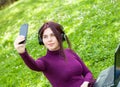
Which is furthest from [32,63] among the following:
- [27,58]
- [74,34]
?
[74,34]

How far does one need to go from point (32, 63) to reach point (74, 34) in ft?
21.8

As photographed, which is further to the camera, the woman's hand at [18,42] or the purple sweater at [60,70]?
the purple sweater at [60,70]

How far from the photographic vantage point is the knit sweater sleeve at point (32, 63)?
436cm

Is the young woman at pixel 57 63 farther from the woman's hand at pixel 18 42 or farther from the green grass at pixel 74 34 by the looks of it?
the green grass at pixel 74 34

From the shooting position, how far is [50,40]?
4.77 m

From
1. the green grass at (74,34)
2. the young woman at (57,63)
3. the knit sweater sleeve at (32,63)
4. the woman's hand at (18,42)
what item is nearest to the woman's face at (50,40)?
the young woman at (57,63)

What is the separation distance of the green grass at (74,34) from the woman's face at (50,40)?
3.32 m

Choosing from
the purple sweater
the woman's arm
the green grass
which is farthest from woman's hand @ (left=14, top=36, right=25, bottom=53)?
the green grass

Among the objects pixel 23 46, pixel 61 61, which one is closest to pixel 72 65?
pixel 61 61

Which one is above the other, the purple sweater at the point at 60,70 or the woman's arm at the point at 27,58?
the woman's arm at the point at 27,58

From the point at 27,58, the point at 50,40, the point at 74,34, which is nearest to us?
the point at 27,58

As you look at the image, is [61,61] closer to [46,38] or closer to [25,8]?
[46,38]

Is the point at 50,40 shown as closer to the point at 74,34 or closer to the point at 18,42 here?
the point at 18,42

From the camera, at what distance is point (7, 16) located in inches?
711
